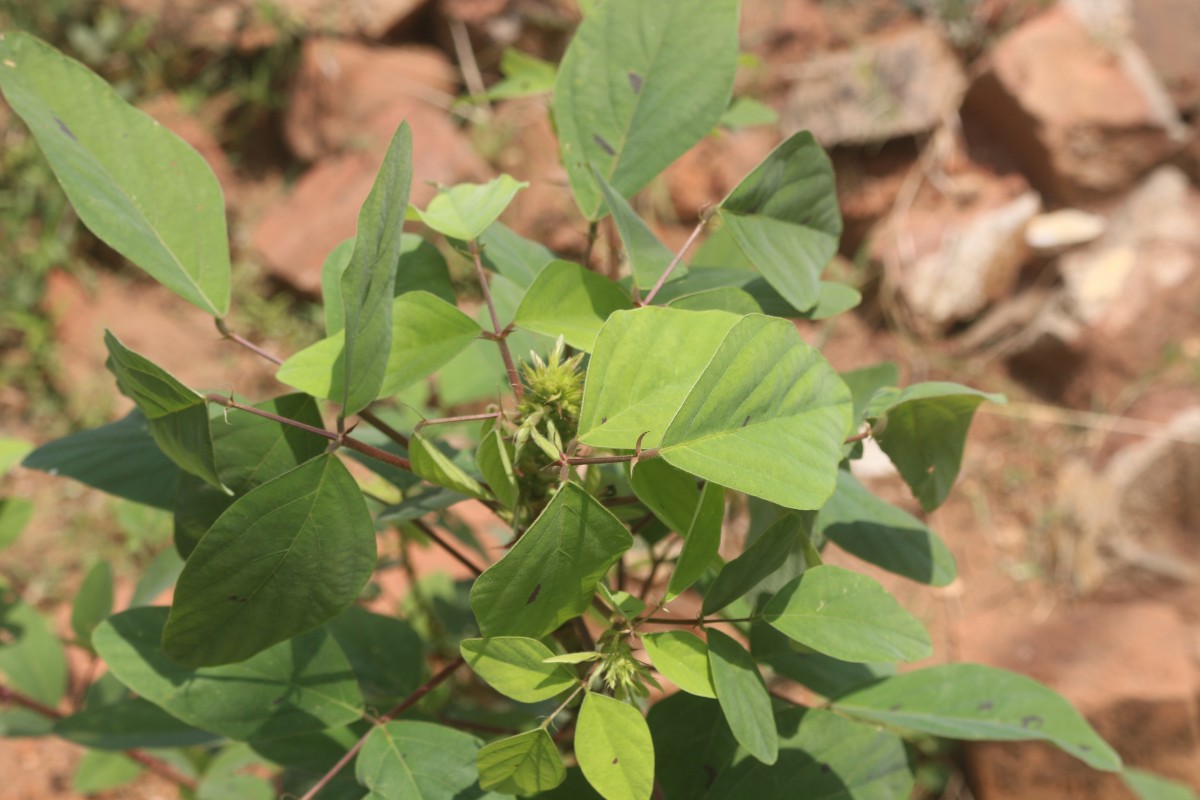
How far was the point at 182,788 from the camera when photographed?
166cm

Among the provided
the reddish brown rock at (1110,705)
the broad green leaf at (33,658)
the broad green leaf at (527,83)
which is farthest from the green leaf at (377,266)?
the reddish brown rock at (1110,705)

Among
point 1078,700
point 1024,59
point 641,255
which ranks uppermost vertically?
point 641,255

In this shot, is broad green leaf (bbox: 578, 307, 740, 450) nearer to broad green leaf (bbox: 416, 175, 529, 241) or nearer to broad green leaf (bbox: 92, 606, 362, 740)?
broad green leaf (bbox: 416, 175, 529, 241)

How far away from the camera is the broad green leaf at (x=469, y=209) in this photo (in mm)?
770

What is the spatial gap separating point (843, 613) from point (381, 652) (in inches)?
24.1

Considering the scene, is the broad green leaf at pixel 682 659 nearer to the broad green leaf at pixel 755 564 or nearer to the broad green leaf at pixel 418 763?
the broad green leaf at pixel 755 564

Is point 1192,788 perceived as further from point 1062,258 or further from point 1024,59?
point 1024,59

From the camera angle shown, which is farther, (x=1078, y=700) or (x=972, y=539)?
(x=972, y=539)

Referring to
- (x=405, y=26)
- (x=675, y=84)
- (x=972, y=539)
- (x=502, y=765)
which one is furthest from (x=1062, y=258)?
(x=502, y=765)

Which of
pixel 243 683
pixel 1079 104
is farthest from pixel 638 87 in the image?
pixel 1079 104

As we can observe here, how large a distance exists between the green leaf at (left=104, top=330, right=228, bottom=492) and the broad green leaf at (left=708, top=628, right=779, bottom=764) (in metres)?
0.38

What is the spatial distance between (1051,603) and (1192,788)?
30.7 inches

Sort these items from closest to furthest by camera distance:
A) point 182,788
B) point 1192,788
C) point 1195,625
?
point 182,788, point 1192,788, point 1195,625

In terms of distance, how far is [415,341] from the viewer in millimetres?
757
